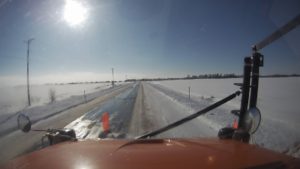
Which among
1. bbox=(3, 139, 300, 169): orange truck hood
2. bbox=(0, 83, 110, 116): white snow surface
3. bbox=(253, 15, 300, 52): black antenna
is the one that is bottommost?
bbox=(0, 83, 110, 116): white snow surface

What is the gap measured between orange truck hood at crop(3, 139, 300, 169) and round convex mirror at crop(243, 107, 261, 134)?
220 millimetres

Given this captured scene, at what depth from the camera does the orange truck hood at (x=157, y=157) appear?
1769 millimetres

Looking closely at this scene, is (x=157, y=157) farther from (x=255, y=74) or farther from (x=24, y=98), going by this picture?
(x=24, y=98)

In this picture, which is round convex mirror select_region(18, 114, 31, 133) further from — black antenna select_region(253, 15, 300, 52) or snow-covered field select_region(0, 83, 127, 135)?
snow-covered field select_region(0, 83, 127, 135)

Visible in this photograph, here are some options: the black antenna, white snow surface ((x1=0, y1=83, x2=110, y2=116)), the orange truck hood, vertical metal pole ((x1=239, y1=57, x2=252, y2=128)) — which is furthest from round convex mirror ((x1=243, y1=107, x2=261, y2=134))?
white snow surface ((x1=0, y1=83, x2=110, y2=116))

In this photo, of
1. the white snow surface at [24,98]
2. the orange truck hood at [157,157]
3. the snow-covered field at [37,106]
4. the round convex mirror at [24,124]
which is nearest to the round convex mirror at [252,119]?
the orange truck hood at [157,157]

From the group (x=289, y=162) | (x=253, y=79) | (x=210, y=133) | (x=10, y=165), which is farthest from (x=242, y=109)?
(x=210, y=133)

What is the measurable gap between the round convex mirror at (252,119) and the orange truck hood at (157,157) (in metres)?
0.22

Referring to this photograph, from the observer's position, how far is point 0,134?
10555mm

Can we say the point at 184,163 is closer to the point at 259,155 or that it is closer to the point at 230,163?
the point at 230,163

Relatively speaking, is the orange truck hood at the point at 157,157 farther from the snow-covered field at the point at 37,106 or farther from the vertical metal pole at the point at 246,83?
the snow-covered field at the point at 37,106

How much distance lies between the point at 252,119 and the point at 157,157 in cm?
109

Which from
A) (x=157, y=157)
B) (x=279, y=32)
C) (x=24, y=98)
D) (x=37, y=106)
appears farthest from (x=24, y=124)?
Result: (x=24, y=98)

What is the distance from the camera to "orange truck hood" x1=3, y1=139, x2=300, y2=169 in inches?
69.7
